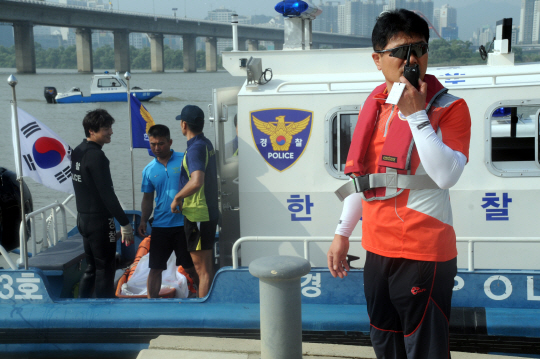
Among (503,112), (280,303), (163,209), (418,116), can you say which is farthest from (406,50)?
(163,209)

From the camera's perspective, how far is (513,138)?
448cm

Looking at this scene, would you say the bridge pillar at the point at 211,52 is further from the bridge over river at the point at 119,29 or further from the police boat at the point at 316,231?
the police boat at the point at 316,231

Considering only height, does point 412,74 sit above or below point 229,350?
above

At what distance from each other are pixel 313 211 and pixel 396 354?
83.4 inches

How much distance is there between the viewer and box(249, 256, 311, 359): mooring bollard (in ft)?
9.30

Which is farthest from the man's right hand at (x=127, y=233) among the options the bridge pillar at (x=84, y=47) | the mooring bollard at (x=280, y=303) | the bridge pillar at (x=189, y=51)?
the bridge pillar at (x=84, y=47)

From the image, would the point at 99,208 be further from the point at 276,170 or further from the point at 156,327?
the point at 276,170

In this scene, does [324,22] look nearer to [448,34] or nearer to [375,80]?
[448,34]

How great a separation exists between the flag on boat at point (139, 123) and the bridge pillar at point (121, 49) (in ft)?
159

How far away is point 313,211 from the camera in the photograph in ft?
14.0

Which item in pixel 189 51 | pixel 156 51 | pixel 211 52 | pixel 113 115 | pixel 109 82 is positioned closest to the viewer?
pixel 113 115

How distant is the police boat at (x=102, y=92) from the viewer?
35.3 meters

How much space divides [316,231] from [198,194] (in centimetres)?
96

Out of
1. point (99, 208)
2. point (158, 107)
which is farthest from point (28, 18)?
point (99, 208)
